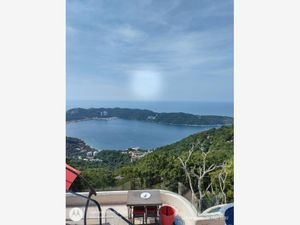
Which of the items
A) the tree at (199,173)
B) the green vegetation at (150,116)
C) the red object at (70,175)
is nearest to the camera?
the red object at (70,175)

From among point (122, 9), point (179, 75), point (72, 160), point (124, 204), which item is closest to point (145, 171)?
point (124, 204)

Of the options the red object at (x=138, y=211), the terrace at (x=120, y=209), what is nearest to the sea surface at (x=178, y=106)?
the terrace at (x=120, y=209)

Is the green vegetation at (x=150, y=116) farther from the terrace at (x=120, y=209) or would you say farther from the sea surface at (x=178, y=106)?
the terrace at (x=120, y=209)

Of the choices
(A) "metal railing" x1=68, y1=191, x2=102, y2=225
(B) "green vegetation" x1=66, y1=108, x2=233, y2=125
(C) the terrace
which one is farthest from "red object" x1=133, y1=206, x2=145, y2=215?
(B) "green vegetation" x1=66, y1=108, x2=233, y2=125

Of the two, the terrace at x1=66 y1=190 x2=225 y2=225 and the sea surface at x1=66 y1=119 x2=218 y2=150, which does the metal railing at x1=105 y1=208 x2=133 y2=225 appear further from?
the sea surface at x1=66 y1=119 x2=218 y2=150

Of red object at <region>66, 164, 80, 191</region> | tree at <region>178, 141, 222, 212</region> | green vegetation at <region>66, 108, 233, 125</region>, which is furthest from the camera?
tree at <region>178, 141, 222, 212</region>

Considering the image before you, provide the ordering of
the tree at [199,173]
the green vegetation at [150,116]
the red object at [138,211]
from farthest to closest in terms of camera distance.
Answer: the tree at [199,173] < the red object at [138,211] < the green vegetation at [150,116]
